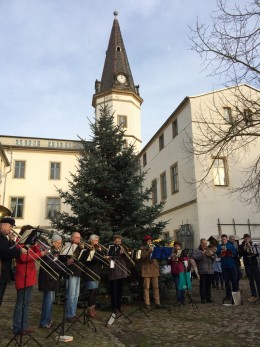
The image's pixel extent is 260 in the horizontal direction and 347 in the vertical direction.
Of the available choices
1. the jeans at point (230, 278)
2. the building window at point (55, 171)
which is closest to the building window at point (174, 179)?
the jeans at point (230, 278)

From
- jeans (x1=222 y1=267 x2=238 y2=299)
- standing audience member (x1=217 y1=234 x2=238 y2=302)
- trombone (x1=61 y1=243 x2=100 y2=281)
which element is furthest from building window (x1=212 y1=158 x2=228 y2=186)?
trombone (x1=61 y1=243 x2=100 y2=281)

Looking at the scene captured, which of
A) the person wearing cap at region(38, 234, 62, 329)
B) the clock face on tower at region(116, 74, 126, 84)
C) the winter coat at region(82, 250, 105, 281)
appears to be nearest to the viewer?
the person wearing cap at region(38, 234, 62, 329)

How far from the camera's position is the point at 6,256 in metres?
6.10

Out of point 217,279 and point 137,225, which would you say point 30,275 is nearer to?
point 137,225

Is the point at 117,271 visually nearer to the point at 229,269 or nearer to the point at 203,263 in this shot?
the point at 203,263

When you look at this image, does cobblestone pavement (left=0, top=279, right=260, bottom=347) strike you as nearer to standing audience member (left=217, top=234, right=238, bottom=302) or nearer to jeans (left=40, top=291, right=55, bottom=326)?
jeans (left=40, top=291, right=55, bottom=326)

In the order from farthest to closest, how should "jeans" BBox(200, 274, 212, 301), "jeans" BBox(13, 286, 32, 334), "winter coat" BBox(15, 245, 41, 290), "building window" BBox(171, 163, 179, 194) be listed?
"building window" BBox(171, 163, 179, 194)
"jeans" BBox(200, 274, 212, 301)
"winter coat" BBox(15, 245, 41, 290)
"jeans" BBox(13, 286, 32, 334)

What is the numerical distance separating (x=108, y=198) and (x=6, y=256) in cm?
570

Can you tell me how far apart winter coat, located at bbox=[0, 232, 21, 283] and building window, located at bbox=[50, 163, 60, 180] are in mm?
30913

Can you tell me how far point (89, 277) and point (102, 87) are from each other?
34339mm

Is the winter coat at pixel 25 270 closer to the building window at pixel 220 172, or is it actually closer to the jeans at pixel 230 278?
the jeans at pixel 230 278

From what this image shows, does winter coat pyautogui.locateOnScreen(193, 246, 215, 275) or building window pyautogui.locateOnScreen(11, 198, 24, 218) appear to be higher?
building window pyautogui.locateOnScreen(11, 198, 24, 218)

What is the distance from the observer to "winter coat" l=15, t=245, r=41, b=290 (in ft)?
21.2

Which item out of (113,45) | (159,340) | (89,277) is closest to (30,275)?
(89,277)
